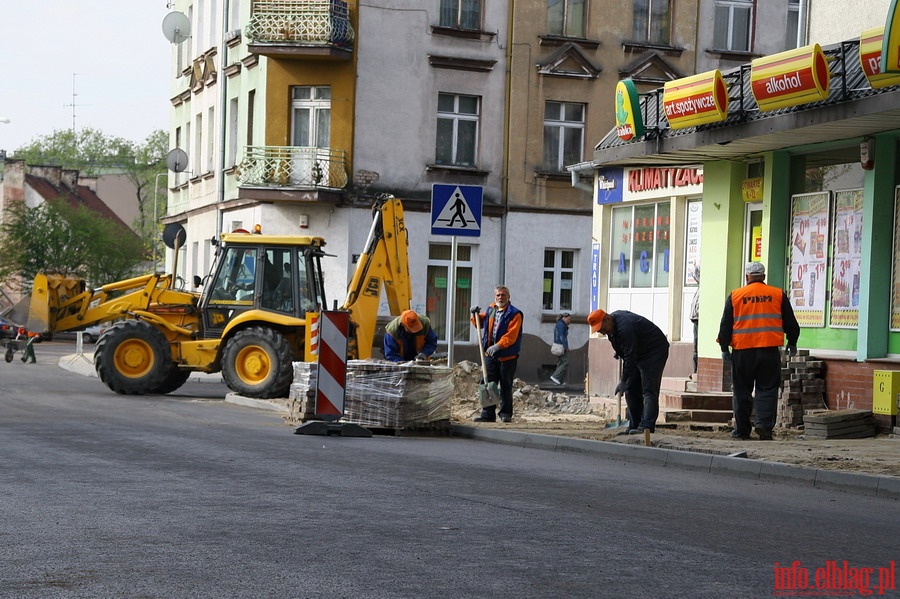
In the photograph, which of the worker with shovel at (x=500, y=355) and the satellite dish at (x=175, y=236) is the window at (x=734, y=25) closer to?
the satellite dish at (x=175, y=236)

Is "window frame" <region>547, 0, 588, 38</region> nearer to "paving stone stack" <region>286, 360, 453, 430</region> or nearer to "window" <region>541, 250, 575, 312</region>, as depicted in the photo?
"window" <region>541, 250, 575, 312</region>

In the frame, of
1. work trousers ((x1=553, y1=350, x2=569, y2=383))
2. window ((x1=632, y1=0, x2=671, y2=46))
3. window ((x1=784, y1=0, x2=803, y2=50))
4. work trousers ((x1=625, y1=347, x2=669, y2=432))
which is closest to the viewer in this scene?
work trousers ((x1=625, y1=347, x2=669, y2=432))

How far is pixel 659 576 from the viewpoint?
700 centimetres

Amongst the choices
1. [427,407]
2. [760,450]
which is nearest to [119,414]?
[427,407]

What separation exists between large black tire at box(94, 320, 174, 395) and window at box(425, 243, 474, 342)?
1178 centimetres

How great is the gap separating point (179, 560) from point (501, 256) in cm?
2845

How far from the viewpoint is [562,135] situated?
3597 centimetres

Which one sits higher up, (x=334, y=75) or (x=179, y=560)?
(x=334, y=75)

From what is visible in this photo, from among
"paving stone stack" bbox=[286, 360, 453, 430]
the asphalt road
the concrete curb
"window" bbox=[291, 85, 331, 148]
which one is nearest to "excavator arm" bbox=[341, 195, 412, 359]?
"paving stone stack" bbox=[286, 360, 453, 430]

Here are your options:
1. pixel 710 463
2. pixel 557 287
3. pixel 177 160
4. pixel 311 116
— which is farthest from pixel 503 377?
pixel 177 160

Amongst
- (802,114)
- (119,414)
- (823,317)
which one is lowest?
(119,414)

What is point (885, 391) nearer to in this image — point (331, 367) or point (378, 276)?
point (331, 367)

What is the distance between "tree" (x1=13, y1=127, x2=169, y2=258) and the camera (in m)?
105

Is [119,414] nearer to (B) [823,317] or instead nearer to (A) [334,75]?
(B) [823,317]
